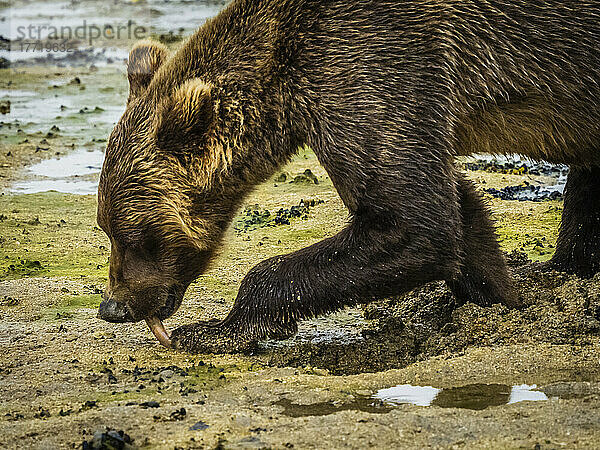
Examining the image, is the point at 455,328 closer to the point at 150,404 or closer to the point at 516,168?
the point at 150,404

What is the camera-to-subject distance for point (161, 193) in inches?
243

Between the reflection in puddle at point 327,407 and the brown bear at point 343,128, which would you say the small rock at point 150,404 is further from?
the brown bear at point 343,128

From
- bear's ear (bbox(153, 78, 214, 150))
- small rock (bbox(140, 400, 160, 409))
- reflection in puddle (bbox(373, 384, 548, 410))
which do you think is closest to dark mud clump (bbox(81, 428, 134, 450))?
small rock (bbox(140, 400, 160, 409))

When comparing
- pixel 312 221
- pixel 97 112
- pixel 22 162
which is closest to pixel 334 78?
pixel 312 221

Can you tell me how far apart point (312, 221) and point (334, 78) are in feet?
12.2

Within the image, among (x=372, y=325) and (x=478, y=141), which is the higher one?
(x=478, y=141)

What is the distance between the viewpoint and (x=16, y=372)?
19.5ft

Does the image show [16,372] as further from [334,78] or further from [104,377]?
[334,78]

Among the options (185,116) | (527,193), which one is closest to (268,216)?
(527,193)

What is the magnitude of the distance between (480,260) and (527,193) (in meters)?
A: 4.05

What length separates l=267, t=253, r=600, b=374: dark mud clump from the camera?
6242 mm

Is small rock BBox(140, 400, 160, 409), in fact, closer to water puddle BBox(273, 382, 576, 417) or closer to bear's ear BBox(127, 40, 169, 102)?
water puddle BBox(273, 382, 576, 417)

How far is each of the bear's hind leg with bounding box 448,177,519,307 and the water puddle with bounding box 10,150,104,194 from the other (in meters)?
5.65

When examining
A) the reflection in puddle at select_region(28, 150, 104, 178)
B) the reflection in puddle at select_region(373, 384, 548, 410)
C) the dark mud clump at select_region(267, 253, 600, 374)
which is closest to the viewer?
the reflection in puddle at select_region(373, 384, 548, 410)
